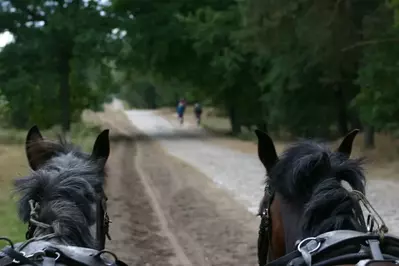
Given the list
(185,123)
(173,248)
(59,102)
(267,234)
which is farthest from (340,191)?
(185,123)

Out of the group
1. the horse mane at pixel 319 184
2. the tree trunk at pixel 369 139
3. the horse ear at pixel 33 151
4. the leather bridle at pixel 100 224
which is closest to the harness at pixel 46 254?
the leather bridle at pixel 100 224

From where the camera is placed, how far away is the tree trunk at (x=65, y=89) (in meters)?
37.2

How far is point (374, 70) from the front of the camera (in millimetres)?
18656

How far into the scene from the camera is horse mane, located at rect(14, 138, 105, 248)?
3.59m

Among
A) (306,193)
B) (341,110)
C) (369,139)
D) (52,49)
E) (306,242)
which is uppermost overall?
(52,49)

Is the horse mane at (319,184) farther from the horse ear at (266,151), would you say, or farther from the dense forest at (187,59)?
the dense forest at (187,59)

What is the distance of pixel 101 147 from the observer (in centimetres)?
444

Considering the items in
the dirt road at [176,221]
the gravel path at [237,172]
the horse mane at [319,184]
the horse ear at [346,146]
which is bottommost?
the gravel path at [237,172]

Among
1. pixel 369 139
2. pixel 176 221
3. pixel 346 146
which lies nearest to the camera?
pixel 346 146

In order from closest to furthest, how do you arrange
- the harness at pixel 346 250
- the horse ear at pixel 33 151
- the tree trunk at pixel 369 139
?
the harness at pixel 346 250, the horse ear at pixel 33 151, the tree trunk at pixel 369 139

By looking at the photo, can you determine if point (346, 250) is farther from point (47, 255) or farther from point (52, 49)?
point (52, 49)

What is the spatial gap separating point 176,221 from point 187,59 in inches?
1072

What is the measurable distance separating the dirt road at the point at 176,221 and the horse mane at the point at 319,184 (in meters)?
2.07

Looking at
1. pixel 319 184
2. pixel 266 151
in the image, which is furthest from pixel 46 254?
pixel 266 151
